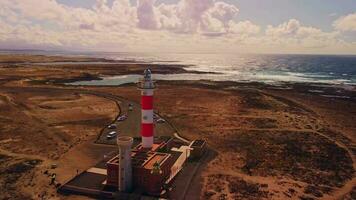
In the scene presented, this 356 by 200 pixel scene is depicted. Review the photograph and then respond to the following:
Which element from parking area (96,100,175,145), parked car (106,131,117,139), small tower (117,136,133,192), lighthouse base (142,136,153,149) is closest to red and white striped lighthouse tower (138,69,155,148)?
lighthouse base (142,136,153,149)

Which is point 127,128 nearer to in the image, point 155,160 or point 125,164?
point 155,160

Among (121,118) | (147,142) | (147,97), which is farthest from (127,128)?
(147,97)

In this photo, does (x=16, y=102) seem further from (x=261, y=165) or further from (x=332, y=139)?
(x=332, y=139)

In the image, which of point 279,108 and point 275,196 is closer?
point 275,196

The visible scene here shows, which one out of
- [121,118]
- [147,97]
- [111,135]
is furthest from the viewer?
[121,118]

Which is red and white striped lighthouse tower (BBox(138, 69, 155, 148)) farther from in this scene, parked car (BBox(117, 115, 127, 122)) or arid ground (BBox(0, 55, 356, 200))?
parked car (BBox(117, 115, 127, 122))

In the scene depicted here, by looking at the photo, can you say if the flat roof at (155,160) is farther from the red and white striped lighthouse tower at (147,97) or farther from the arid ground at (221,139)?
the arid ground at (221,139)

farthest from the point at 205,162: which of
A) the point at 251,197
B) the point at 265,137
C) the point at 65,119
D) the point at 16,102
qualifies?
the point at 16,102
